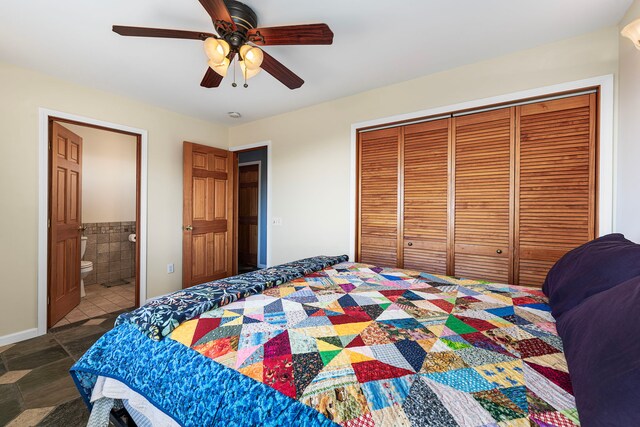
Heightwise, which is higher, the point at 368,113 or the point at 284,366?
the point at 368,113

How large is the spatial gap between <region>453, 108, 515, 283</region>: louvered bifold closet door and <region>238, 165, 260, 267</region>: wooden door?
3.91 meters

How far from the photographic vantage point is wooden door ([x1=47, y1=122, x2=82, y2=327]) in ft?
8.95

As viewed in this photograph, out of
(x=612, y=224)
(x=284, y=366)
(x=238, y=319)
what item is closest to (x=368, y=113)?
(x=612, y=224)

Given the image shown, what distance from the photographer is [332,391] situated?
741 millimetres

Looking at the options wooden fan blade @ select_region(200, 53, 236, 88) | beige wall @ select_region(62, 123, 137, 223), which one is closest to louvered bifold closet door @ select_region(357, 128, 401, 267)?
wooden fan blade @ select_region(200, 53, 236, 88)

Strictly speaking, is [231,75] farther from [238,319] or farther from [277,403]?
[277,403]

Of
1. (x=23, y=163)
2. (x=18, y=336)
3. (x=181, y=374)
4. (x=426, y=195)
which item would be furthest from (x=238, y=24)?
(x=18, y=336)

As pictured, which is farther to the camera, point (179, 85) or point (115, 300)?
point (115, 300)

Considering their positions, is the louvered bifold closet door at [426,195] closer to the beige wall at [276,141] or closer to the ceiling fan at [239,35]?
the beige wall at [276,141]

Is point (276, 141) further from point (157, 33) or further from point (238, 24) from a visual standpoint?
point (157, 33)

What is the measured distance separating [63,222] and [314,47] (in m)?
3.16

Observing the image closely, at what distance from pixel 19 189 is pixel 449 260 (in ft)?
13.2

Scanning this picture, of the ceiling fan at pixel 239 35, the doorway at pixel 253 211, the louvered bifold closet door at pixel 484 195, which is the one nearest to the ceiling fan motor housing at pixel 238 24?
the ceiling fan at pixel 239 35

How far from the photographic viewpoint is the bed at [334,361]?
0.69 meters
